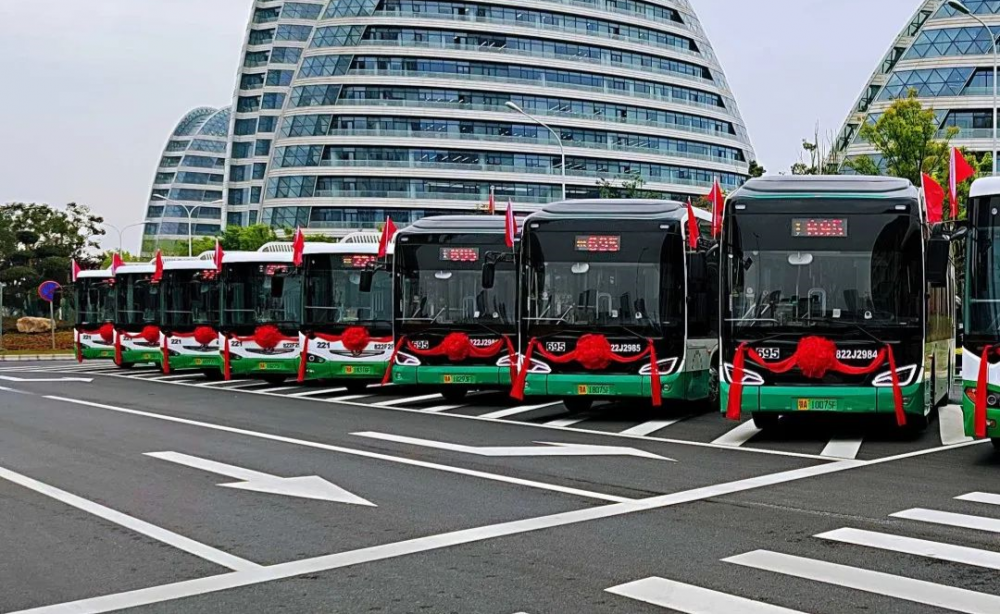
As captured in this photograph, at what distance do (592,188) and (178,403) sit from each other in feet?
276

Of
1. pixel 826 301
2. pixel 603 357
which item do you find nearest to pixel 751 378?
pixel 826 301

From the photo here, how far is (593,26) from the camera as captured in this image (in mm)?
105625

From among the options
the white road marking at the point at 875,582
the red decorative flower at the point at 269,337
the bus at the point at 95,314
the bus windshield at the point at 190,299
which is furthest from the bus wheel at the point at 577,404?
the bus at the point at 95,314

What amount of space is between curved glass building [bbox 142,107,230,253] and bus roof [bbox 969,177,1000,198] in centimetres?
14141

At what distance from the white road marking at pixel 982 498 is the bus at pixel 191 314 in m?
20.8

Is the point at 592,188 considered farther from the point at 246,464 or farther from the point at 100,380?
the point at 246,464

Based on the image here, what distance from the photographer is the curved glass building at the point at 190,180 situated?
156 metres

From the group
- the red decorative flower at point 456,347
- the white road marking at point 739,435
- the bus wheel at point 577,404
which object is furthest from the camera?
the red decorative flower at point 456,347

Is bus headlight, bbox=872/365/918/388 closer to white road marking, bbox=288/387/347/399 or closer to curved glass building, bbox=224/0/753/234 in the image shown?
white road marking, bbox=288/387/347/399

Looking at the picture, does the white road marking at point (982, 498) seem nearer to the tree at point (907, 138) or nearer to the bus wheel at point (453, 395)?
the bus wheel at point (453, 395)

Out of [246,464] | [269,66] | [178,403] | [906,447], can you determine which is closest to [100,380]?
[178,403]

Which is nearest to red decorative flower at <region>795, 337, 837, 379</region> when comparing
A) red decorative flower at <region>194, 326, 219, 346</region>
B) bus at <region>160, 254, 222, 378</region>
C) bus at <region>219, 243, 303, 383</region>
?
bus at <region>219, 243, 303, 383</region>

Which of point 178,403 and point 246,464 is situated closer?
point 246,464

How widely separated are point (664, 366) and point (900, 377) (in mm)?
3751
